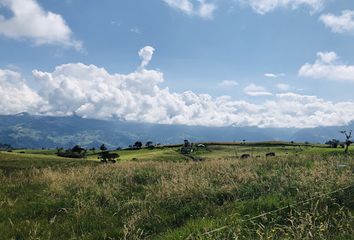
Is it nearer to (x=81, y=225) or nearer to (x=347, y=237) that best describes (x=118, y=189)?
(x=81, y=225)

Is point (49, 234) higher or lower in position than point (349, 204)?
lower

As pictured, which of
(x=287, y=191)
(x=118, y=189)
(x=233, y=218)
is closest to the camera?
(x=233, y=218)

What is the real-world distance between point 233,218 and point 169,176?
8634 millimetres

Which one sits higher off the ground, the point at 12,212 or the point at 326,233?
the point at 326,233

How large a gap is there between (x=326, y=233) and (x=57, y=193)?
1106 centimetres

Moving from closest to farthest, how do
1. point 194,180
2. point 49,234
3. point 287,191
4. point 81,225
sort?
point 49,234, point 81,225, point 287,191, point 194,180

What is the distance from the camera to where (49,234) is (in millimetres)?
10969

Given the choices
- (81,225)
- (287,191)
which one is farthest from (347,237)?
(81,225)

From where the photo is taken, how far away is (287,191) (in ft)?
41.6

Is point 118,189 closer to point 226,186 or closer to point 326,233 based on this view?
point 226,186

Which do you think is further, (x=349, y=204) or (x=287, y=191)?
(x=287, y=191)

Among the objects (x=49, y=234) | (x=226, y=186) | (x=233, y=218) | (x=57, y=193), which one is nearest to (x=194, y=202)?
(x=226, y=186)

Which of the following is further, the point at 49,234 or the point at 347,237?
the point at 49,234

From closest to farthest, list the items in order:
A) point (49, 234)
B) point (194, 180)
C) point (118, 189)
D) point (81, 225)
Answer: point (49, 234) → point (81, 225) → point (194, 180) → point (118, 189)
